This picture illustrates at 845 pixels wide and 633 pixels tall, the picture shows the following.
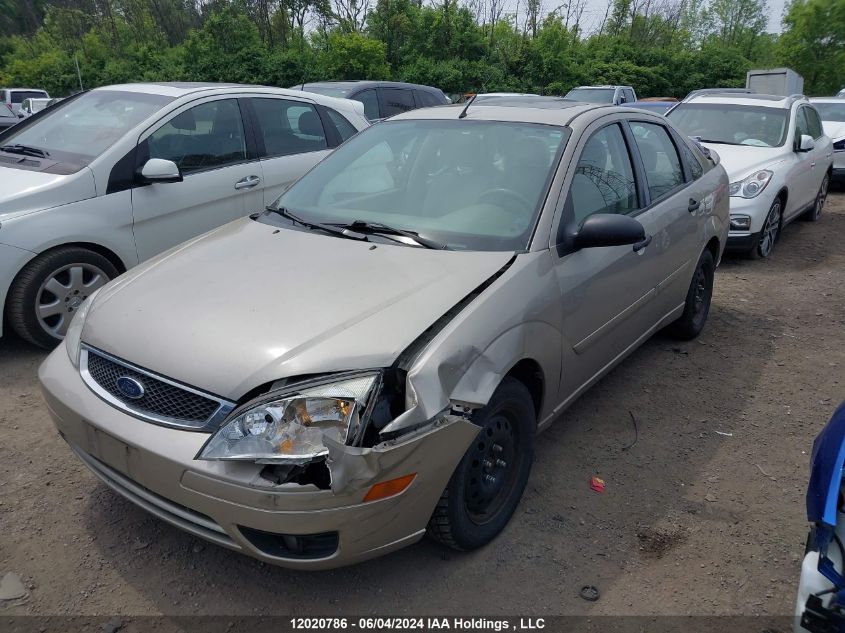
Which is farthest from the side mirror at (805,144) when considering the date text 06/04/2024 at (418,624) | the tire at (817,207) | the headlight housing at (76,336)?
the headlight housing at (76,336)

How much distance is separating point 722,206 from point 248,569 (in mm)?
4230

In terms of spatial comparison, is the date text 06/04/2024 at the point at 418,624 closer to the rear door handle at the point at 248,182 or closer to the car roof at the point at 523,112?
the car roof at the point at 523,112

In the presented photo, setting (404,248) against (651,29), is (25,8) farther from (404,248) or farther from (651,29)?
(404,248)

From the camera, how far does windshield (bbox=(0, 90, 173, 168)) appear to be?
16.1ft

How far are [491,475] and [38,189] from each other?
3558 millimetres

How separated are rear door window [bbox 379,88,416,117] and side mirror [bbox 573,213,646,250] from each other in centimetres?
835

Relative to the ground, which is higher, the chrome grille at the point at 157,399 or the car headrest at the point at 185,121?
the car headrest at the point at 185,121

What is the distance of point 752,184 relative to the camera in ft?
23.7

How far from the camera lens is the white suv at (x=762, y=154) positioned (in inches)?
284

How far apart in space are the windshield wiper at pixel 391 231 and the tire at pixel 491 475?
0.70m

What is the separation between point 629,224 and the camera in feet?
10.3

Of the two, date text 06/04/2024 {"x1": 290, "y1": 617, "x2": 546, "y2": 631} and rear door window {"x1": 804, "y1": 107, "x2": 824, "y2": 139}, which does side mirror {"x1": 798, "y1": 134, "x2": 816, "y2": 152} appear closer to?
rear door window {"x1": 804, "y1": 107, "x2": 824, "y2": 139}

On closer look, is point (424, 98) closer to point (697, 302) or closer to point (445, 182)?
point (697, 302)

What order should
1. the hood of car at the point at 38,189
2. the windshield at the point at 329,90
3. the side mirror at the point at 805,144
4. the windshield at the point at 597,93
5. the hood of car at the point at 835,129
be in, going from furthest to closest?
the windshield at the point at 597,93 < the hood of car at the point at 835,129 < the windshield at the point at 329,90 < the side mirror at the point at 805,144 < the hood of car at the point at 38,189
